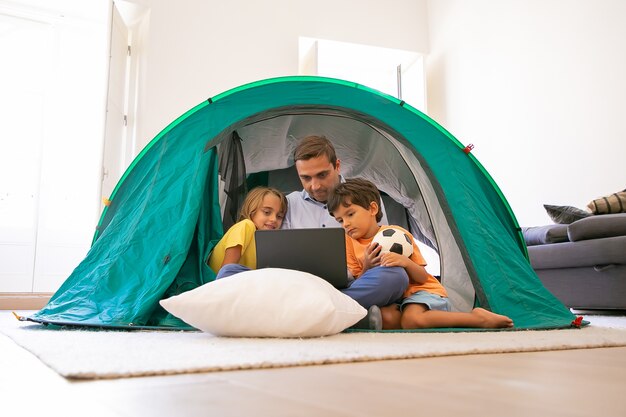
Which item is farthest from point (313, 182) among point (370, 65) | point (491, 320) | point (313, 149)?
point (370, 65)

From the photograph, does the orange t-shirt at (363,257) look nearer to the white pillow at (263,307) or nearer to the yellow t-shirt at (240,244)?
the yellow t-shirt at (240,244)

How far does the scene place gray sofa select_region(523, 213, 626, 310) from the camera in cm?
260

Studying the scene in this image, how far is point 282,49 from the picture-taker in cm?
466

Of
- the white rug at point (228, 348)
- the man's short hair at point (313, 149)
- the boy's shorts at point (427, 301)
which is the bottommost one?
the white rug at point (228, 348)

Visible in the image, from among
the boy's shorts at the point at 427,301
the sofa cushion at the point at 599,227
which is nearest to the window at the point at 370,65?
the sofa cushion at the point at 599,227

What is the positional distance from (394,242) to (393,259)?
10cm

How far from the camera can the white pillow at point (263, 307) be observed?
133 centimetres

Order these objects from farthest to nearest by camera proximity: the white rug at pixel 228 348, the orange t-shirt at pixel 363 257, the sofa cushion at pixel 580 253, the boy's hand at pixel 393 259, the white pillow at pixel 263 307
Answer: the sofa cushion at pixel 580 253 < the orange t-shirt at pixel 363 257 < the boy's hand at pixel 393 259 < the white pillow at pixel 263 307 < the white rug at pixel 228 348

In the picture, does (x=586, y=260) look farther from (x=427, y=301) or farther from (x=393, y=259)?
(x=393, y=259)

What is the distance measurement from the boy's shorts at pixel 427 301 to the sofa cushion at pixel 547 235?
1418mm

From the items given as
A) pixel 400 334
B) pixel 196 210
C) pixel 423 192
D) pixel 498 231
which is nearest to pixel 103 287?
pixel 196 210

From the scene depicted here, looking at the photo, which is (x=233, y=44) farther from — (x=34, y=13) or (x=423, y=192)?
(x=423, y=192)

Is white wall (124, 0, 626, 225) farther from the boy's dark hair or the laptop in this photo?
the laptop

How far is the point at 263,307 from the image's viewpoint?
133cm
